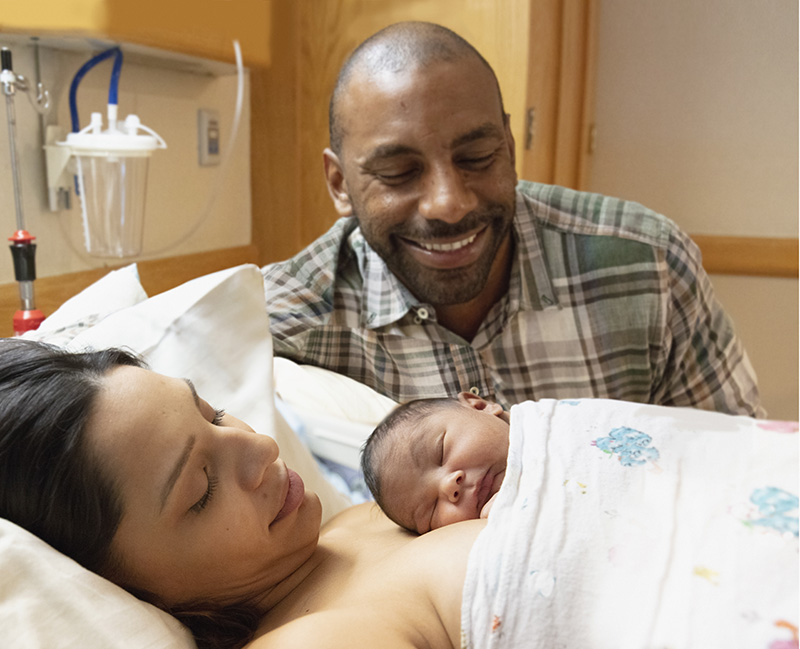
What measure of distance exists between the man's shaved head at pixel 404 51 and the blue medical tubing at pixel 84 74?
45 cm

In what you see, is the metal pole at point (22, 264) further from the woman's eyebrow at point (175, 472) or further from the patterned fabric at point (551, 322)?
the woman's eyebrow at point (175, 472)

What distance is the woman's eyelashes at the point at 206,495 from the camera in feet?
2.40

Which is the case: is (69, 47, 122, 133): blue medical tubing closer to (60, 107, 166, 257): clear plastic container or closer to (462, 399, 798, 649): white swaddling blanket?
(60, 107, 166, 257): clear plastic container

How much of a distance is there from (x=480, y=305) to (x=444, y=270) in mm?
155

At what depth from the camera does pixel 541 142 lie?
2.38m

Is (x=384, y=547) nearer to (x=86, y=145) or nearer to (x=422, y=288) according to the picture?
(x=422, y=288)

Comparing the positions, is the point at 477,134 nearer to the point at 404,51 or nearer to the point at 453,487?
the point at 404,51

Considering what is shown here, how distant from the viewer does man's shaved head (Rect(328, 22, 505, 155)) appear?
4.78ft

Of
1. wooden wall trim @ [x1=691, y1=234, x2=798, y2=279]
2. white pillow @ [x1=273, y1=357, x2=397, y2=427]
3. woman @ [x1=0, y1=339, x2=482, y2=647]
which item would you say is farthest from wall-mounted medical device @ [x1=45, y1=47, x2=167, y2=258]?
wooden wall trim @ [x1=691, y1=234, x2=798, y2=279]

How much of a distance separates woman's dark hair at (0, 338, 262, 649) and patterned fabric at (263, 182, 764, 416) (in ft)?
2.58

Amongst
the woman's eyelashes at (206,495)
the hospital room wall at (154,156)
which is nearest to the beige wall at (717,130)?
the hospital room wall at (154,156)

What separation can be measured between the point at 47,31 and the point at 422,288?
840 mm

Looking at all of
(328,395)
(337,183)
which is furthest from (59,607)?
(337,183)

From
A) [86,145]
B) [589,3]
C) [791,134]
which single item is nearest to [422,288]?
[86,145]
